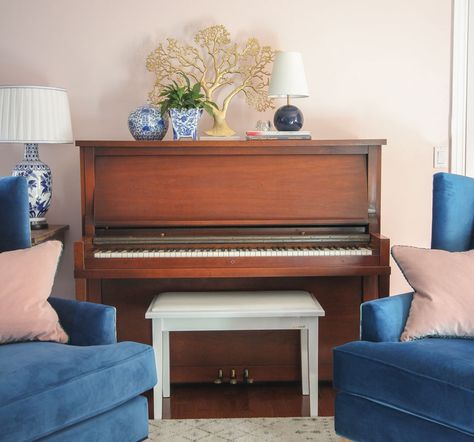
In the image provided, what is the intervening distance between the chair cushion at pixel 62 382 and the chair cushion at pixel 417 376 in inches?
27.1

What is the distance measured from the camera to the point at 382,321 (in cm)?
240

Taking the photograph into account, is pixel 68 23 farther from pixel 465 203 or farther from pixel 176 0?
pixel 465 203

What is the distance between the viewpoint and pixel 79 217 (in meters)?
3.62

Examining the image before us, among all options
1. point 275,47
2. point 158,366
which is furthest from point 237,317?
point 275,47

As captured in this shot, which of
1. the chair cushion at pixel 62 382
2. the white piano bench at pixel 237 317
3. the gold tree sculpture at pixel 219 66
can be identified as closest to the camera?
the chair cushion at pixel 62 382

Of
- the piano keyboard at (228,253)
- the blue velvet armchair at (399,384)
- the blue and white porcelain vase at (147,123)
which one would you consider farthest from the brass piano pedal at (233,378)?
the blue and white porcelain vase at (147,123)

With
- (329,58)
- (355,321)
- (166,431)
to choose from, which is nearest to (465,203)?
(355,321)

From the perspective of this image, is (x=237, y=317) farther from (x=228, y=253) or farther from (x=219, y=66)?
(x=219, y=66)

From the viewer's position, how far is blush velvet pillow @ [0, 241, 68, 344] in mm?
2326

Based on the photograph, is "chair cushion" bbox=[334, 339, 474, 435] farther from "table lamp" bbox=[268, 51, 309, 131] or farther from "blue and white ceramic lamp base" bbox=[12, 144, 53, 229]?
"blue and white ceramic lamp base" bbox=[12, 144, 53, 229]

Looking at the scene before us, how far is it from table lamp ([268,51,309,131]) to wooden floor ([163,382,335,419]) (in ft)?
4.06

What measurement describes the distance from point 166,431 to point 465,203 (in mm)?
1495

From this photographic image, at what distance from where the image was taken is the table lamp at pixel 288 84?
319cm

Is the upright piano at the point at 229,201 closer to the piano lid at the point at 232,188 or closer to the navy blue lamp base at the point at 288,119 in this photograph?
the piano lid at the point at 232,188
